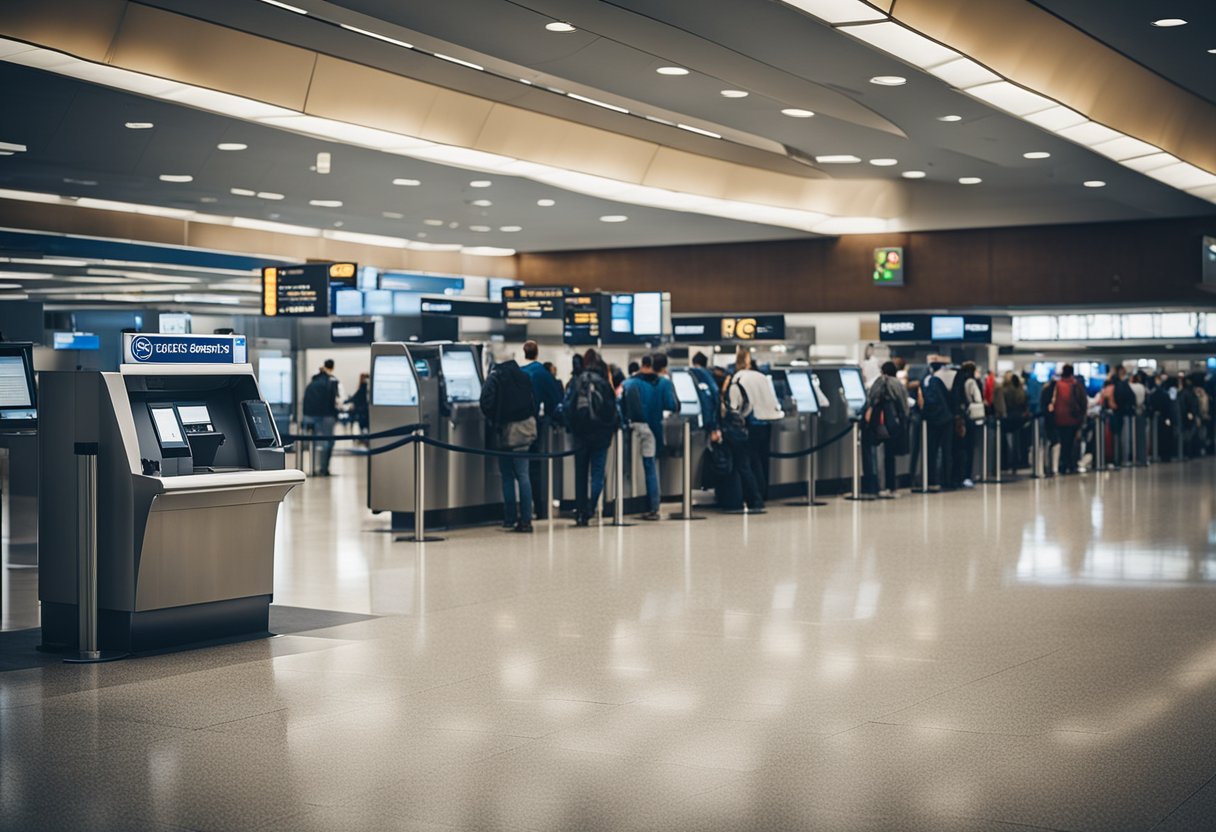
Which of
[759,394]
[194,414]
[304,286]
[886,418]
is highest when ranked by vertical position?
[304,286]

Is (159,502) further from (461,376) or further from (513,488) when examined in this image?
(461,376)

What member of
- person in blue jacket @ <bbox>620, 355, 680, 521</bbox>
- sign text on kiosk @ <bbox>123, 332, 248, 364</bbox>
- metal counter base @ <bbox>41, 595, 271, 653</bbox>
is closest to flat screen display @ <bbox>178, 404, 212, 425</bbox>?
sign text on kiosk @ <bbox>123, 332, 248, 364</bbox>

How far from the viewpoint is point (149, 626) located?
6.60m

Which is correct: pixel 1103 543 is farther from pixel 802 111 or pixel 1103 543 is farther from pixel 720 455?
pixel 802 111

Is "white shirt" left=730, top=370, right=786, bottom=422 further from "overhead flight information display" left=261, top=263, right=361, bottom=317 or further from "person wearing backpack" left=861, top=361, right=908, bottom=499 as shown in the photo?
"overhead flight information display" left=261, top=263, right=361, bottom=317

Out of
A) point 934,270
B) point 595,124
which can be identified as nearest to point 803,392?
point 595,124

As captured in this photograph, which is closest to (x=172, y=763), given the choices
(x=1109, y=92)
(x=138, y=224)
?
(x=1109, y=92)

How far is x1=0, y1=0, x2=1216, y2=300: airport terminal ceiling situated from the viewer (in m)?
10.5

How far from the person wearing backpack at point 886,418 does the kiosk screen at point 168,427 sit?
32.9ft

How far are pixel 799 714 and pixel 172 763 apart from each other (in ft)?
7.56

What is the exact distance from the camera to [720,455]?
45.9 ft

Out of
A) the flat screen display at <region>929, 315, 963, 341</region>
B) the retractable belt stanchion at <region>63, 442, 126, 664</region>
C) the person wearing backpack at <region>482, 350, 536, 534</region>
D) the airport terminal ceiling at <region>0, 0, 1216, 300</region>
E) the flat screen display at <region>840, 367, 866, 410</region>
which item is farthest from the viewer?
the flat screen display at <region>929, 315, 963, 341</region>

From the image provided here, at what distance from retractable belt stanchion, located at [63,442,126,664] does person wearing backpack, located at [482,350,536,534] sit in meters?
5.63

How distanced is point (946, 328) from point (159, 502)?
1443 centimetres
